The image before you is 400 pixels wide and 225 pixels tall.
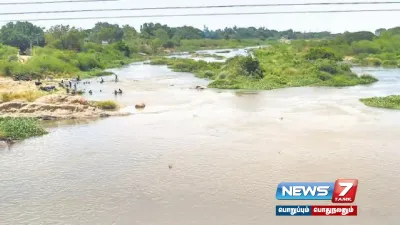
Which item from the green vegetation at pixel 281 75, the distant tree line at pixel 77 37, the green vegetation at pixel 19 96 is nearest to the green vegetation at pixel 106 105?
the green vegetation at pixel 19 96

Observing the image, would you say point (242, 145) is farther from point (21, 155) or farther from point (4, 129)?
point (4, 129)

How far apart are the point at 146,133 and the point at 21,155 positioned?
7.58m

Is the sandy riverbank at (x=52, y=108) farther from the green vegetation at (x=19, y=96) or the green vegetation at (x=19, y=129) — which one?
the green vegetation at (x=19, y=129)

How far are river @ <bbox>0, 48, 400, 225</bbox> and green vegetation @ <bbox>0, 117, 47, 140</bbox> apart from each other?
2.46 feet

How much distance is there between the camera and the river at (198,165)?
14.9m

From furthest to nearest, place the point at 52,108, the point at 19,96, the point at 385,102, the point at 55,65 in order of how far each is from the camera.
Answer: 1. the point at 55,65
2. the point at 385,102
3. the point at 19,96
4. the point at 52,108

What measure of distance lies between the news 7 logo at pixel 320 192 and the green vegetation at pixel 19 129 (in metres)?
17.0

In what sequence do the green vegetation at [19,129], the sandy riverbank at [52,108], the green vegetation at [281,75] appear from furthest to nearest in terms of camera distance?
1. the green vegetation at [281,75]
2. the sandy riverbank at [52,108]
3. the green vegetation at [19,129]

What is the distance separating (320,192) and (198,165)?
6.69 metres

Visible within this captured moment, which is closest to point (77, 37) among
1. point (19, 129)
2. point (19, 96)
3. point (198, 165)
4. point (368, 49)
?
point (19, 96)

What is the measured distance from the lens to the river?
48.9ft

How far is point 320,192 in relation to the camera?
14.8 metres

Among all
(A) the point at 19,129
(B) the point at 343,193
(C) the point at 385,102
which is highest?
(C) the point at 385,102

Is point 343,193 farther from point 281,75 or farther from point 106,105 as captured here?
point 281,75
